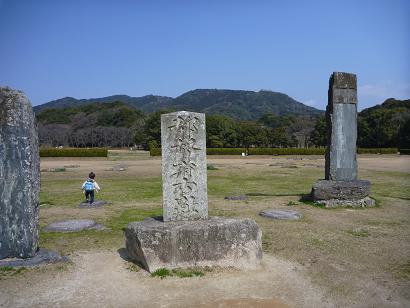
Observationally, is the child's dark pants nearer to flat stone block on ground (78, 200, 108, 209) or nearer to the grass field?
flat stone block on ground (78, 200, 108, 209)

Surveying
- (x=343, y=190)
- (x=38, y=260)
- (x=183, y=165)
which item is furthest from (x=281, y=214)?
(x=38, y=260)

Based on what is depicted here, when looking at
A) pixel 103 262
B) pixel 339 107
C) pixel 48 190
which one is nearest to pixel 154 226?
pixel 103 262

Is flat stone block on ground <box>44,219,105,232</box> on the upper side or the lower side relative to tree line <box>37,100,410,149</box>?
lower

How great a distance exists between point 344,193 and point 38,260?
8.25 metres

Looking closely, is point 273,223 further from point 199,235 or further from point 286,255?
point 199,235

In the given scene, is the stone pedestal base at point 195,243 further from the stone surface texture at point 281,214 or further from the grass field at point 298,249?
the stone surface texture at point 281,214

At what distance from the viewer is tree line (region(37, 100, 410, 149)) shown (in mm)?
59469

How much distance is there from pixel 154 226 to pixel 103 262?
1.13 metres

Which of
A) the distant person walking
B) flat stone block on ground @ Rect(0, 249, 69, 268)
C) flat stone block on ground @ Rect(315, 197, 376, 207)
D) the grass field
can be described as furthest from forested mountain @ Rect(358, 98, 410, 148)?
flat stone block on ground @ Rect(0, 249, 69, 268)

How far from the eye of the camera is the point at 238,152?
48719mm

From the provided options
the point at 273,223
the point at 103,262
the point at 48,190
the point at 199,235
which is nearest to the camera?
the point at 199,235

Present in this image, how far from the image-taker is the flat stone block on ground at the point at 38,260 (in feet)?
18.5

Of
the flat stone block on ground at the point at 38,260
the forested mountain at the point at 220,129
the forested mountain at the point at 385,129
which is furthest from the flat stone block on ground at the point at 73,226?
the forested mountain at the point at 385,129

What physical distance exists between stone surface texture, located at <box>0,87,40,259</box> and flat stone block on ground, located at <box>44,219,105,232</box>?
2.16 m
